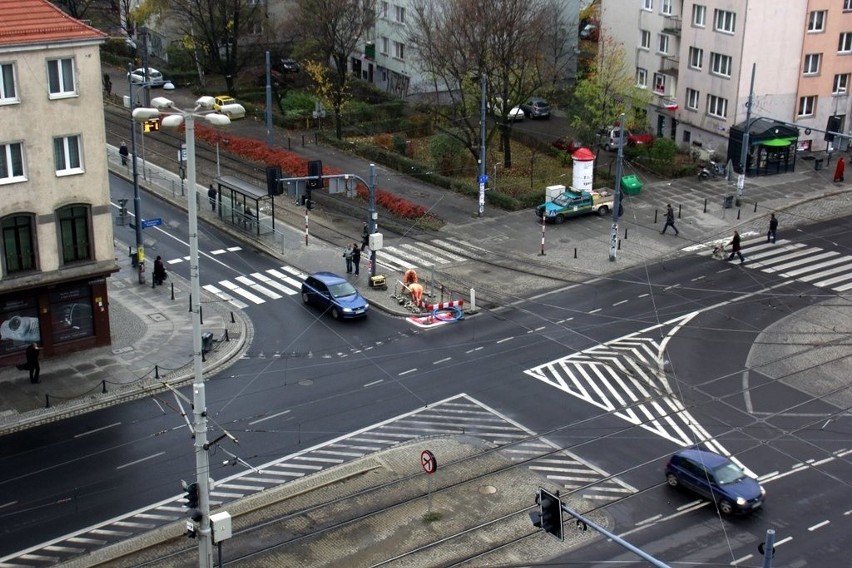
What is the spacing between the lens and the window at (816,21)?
252 feet

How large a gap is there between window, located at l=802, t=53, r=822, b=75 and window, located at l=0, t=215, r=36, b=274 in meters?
53.3

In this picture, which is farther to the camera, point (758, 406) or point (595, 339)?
point (595, 339)

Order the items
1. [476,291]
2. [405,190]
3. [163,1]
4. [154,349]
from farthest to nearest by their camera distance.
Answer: [163,1], [405,190], [476,291], [154,349]

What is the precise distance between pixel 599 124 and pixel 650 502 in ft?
138

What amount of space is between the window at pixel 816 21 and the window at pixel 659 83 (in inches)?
426

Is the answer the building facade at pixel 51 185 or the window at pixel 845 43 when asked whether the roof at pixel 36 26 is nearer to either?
the building facade at pixel 51 185

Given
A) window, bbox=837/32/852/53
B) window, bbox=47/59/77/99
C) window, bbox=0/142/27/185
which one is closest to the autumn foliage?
window, bbox=47/59/77/99

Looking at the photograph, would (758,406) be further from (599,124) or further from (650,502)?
(599,124)

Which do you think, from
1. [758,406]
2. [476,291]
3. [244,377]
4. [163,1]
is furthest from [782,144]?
[163,1]

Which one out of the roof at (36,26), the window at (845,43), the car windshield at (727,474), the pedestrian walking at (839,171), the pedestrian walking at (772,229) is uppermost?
the roof at (36,26)

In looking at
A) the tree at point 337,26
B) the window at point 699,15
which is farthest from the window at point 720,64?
the tree at point 337,26

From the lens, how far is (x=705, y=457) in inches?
1486

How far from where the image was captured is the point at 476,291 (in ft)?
186

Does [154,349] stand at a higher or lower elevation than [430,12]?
lower
